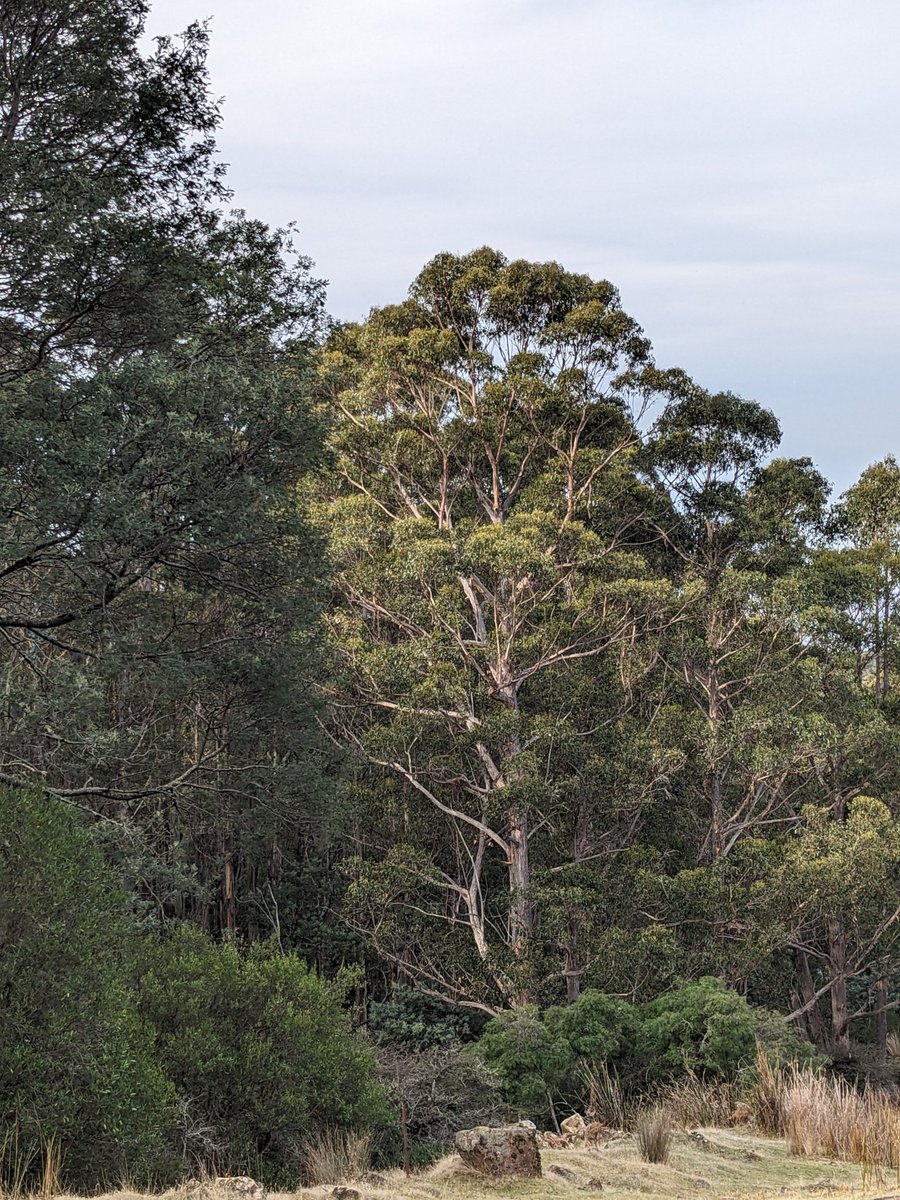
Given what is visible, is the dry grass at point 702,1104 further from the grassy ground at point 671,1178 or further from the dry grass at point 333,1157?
the dry grass at point 333,1157

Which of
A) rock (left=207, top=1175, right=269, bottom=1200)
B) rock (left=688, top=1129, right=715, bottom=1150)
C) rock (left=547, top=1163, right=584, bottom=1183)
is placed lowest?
rock (left=688, top=1129, right=715, bottom=1150)

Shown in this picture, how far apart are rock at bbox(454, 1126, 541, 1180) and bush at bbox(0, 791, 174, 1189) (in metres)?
2.10

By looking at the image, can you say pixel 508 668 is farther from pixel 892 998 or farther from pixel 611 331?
pixel 892 998

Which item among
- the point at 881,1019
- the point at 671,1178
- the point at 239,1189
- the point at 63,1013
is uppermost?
the point at 63,1013

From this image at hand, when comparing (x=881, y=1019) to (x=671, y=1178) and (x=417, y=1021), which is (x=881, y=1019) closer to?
(x=417, y=1021)

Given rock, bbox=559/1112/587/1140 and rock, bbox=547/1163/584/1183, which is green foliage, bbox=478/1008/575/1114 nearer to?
rock, bbox=559/1112/587/1140

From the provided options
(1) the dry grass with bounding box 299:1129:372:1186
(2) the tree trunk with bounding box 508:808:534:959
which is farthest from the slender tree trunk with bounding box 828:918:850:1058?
(1) the dry grass with bounding box 299:1129:372:1186

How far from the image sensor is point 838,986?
25.7m

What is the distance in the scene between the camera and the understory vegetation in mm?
9164

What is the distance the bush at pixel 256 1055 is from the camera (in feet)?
33.4

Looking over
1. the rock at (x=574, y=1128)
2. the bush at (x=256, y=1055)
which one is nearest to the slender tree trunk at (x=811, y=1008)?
the rock at (x=574, y=1128)

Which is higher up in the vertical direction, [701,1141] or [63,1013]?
[63,1013]

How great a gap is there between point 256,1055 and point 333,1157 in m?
1.47

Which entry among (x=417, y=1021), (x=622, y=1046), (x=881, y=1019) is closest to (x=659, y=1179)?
(x=622, y=1046)
